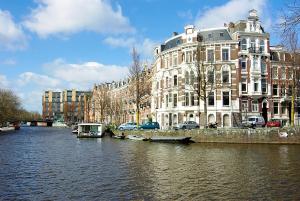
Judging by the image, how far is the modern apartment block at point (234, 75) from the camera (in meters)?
75.2

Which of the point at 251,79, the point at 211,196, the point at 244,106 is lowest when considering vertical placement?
the point at 211,196

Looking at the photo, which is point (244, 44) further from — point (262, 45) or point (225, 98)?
point (225, 98)

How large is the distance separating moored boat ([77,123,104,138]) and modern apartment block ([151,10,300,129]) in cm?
1713

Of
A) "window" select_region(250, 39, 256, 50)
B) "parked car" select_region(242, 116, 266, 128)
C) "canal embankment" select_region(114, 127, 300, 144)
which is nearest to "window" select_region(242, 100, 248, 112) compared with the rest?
"parked car" select_region(242, 116, 266, 128)

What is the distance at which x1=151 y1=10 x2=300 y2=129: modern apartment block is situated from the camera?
7519cm

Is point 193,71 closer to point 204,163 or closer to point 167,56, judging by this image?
point 167,56

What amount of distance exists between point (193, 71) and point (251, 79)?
11.5 m

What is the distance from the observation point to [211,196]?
21.6 meters

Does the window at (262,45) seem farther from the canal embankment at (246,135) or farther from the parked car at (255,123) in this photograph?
the canal embankment at (246,135)

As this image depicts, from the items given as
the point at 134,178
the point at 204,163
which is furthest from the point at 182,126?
the point at 134,178


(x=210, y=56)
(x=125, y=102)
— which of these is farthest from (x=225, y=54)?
(x=125, y=102)

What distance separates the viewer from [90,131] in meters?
84.0

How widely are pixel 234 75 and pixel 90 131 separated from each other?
32.4 meters

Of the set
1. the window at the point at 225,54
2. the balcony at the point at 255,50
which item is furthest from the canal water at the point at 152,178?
the balcony at the point at 255,50
